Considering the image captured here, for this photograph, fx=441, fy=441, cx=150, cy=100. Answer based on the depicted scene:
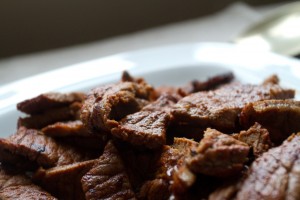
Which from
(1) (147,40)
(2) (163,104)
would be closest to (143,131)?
(2) (163,104)

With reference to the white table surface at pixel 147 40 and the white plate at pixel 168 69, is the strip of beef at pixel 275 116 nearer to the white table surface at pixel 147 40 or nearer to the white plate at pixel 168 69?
the white plate at pixel 168 69

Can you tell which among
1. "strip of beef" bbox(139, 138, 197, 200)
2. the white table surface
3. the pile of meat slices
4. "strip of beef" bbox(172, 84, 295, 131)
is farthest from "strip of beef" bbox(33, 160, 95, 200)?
the white table surface

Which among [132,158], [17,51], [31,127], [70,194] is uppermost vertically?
[17,51]

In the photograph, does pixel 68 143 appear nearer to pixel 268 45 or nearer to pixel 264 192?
pixel 264 192

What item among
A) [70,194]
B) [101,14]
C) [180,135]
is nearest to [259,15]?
[101,14]

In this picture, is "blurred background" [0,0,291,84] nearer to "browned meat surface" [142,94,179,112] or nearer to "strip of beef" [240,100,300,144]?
"browned meat surface" [142,94,179,112]

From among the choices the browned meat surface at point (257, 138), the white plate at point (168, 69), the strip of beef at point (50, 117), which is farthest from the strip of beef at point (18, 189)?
the browned meat surface at point (257, 138)
